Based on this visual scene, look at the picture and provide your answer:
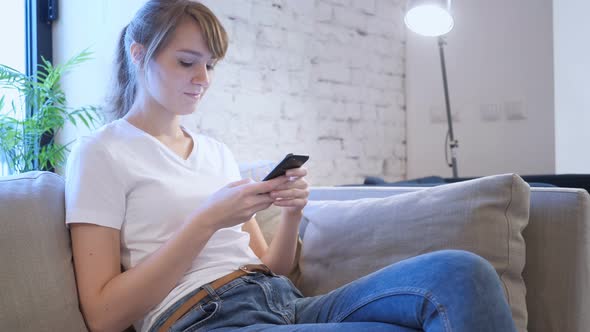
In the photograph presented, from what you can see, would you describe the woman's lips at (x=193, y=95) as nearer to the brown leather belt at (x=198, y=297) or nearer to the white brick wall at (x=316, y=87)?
the brown leather belt at (x=198, y=297)

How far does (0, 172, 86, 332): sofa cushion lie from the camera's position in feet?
3.43

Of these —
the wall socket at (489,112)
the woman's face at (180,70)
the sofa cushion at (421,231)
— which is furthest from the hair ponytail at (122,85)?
the wall socket at (489,112)

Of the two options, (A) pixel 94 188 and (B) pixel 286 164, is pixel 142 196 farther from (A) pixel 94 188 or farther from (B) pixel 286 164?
(B) pixel 286 164

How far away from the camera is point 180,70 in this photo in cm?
133

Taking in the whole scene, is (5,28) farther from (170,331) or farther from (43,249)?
(170,331)

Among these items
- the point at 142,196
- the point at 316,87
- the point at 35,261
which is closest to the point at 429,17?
the point at 316,87

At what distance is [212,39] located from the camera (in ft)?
4.42

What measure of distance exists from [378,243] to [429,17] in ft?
5.42

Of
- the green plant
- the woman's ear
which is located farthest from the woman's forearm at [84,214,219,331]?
the green plant

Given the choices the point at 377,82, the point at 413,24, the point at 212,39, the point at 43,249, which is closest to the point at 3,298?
the point at 43,249

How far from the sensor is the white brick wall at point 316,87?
2.73m

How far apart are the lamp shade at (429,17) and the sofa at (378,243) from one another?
4.60 feet

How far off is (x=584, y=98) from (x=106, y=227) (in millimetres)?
2639

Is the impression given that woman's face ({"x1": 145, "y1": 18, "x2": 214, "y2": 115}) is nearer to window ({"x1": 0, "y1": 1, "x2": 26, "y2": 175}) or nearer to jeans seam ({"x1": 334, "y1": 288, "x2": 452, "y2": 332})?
jeans seam ({"x1": 334, "y1": 288, "x2": 452, "y2": 332})
